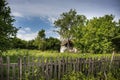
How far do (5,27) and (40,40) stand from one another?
150 feet

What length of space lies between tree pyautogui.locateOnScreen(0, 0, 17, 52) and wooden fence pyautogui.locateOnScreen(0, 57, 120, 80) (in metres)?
4.21

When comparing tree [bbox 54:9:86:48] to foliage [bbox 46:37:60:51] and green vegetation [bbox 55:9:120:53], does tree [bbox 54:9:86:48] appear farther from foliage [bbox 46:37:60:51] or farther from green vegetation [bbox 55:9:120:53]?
green vegetation [bbox 55:9:120:53]

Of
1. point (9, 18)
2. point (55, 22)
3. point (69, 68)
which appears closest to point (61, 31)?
point (55, 22)

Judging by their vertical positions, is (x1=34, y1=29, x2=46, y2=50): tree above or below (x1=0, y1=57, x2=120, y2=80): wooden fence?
above

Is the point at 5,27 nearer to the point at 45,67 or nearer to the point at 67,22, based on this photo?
the point at 45,67

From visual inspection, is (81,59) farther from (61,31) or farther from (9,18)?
(61,31)

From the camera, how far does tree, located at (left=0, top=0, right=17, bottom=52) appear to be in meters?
13.0

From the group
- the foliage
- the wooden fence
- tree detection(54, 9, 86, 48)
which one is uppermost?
tree detection(54, 9, 86, 48)

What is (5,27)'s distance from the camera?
13.2m

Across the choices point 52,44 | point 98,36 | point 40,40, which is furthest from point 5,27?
point 52,44

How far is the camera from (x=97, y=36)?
45938 millimetres

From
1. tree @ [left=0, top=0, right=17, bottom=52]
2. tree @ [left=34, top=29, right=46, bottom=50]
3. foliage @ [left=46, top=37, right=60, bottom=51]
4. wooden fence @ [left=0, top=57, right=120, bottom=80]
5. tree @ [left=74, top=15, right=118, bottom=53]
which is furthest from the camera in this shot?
foliage @ [left=46, top=37, right=60, bottom=51]

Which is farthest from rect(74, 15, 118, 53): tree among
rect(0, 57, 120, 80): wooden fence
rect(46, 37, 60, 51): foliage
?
rect(0, 57, 120, 80): wooden fence

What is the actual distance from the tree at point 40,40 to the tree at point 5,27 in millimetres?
43836
